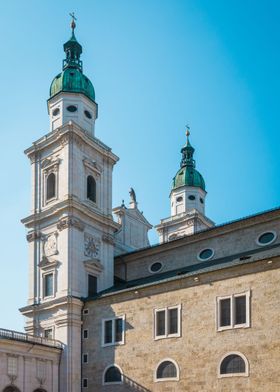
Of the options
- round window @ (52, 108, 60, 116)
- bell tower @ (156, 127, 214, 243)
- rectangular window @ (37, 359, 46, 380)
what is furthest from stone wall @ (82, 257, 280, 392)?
bell tower @ (156, 127, 214, 243)

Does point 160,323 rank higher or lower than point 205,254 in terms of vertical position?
lower

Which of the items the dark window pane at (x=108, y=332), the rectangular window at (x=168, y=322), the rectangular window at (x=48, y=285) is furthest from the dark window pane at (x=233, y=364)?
the rectangular window at (x=48, y=285)

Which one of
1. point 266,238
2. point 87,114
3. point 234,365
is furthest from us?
point 87,114

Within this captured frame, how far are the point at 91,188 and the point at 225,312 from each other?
21.1m

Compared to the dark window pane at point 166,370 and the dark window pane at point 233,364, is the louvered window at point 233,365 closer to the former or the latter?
the dark window pane at point 233,364

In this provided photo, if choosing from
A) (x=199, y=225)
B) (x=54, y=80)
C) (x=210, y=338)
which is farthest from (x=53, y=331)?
(x=199, y=225)

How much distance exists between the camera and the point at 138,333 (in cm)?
4609

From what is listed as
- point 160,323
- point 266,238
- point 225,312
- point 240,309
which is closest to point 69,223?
point 160,323

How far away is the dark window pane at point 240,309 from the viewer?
40656 mm

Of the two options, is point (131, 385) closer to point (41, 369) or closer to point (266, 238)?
point (41, 369)

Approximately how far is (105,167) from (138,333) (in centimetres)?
1928

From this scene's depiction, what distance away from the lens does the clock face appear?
5420 cm

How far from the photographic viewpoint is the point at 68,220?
5294 cm

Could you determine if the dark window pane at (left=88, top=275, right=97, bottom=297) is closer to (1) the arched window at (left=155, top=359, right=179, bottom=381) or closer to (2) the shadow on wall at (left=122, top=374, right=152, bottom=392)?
(2) the shadow on wall at (left=122, top=374, right=152, bottom=392)
